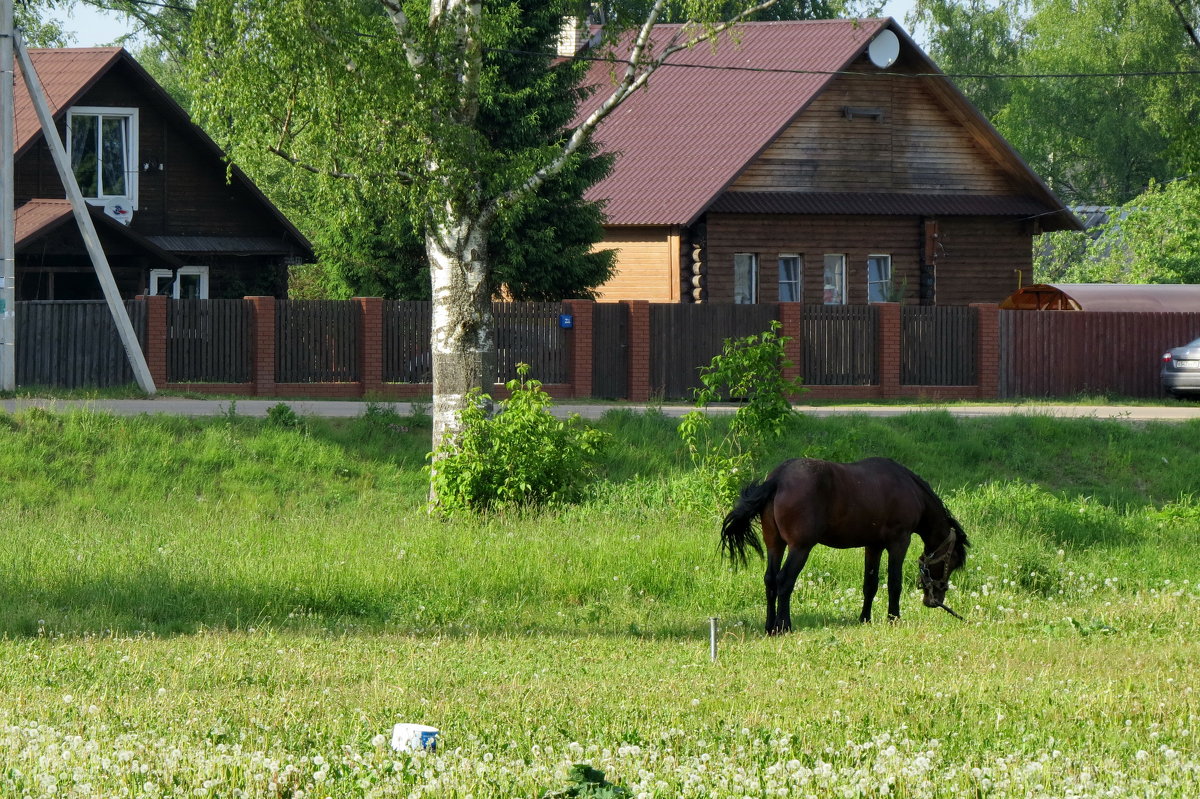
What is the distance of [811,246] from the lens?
129 ft

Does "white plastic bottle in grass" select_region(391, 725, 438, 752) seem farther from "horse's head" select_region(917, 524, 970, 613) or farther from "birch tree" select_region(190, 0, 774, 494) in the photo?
"birch tree" select_region(190, 0, 774, 494)

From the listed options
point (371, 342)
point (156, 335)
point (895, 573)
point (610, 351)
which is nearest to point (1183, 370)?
point (610, 351)

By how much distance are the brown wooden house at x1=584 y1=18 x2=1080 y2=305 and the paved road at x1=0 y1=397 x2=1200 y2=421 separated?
9.85 metres

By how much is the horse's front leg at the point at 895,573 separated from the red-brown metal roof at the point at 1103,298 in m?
26.7

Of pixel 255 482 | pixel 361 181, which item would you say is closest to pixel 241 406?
pixel 255 482

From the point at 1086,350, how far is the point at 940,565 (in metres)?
21.2

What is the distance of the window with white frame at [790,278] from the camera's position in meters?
39.5

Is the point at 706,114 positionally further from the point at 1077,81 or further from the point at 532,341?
the point at 1077,81

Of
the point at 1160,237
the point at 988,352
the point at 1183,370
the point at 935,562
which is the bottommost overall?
the point at 935,562

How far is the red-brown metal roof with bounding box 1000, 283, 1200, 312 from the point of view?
38.1m

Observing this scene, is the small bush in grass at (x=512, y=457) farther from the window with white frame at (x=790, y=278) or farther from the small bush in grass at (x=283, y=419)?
the window with white frame at (x=790, y=278)

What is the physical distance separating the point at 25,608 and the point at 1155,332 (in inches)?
1028

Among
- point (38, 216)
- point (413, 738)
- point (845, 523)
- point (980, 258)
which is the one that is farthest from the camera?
point (980, 258)

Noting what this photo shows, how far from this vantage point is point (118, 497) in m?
19.2
